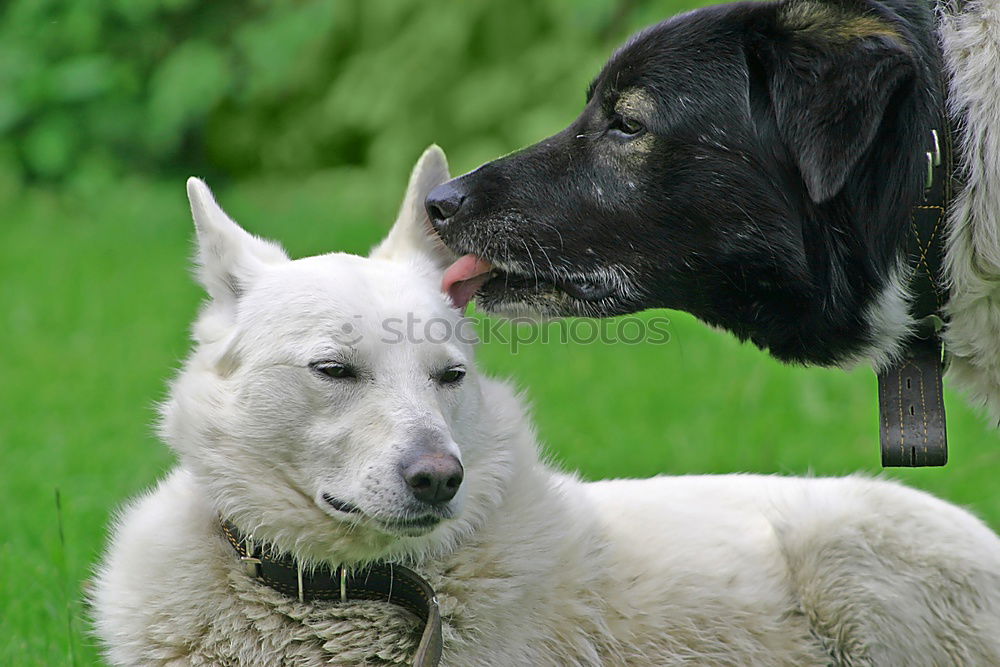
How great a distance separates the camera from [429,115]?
379 inches

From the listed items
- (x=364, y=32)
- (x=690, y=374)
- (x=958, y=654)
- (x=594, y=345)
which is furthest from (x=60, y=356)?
(x=958, y=654)

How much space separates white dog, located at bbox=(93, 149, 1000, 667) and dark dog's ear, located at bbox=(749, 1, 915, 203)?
3.11ft

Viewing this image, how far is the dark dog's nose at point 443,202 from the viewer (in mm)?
3135

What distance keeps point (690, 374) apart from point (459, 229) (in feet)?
12.5

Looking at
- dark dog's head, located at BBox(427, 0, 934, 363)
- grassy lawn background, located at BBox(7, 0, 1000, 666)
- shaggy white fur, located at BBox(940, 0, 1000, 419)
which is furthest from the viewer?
grassy lawn background, located at BBox(7, 0, 1000, 666)

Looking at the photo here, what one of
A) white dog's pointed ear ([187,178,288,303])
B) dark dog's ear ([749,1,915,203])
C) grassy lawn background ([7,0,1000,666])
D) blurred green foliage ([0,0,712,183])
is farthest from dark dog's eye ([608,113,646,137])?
blurred green foliage ([0,0,712,183])

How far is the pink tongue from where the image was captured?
3180mm

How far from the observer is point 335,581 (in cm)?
276

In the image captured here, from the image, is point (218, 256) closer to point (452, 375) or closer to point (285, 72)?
point (452, 375)

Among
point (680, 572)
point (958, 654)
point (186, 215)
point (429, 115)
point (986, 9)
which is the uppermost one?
point (986, 9)

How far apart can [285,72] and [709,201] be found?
7674 mm

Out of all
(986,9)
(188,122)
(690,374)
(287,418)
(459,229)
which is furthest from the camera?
(188,122)

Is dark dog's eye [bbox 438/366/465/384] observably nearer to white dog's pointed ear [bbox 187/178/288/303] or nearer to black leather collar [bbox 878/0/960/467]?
white dog's pointed ear [bbox 187/178/288/303]

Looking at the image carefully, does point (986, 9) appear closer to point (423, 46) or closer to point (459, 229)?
point (459, 229)
